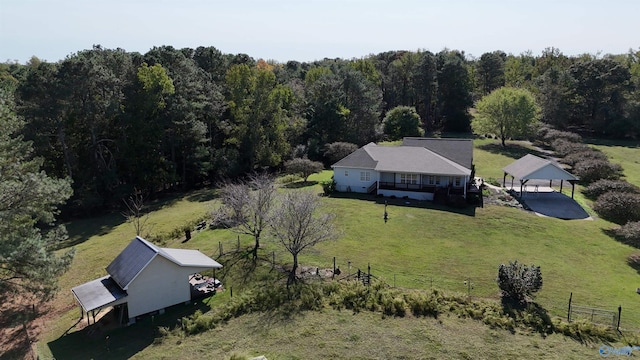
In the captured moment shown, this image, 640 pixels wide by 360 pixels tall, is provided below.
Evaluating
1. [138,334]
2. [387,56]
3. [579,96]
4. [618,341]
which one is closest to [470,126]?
[579,96]

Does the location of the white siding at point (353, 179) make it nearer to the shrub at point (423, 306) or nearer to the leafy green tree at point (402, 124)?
the shrub at point (423, 306)

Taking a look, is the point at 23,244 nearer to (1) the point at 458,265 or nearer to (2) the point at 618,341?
(1) the point at 458,265

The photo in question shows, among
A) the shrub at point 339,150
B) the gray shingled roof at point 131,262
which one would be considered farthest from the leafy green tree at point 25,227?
the shrub at point 339,150

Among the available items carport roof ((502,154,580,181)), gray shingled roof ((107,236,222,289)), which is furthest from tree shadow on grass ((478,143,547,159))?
gray shingled roof ((107,236,222,289))

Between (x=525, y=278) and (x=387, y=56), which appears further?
(x=387, y=56)

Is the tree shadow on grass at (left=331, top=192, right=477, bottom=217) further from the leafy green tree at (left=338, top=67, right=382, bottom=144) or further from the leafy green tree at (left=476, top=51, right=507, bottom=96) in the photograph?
the leafy green tree at (left=476, top=51, right=507, bottom=96)

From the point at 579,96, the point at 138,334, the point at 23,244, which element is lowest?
the point at 138,334
